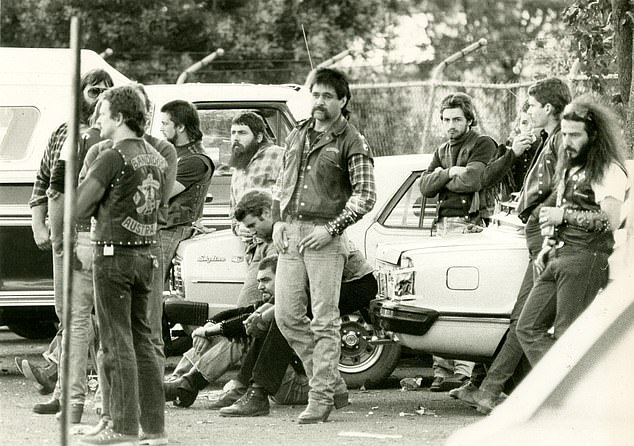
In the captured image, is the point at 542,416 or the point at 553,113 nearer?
the point at 542,416

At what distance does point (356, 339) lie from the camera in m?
9.16

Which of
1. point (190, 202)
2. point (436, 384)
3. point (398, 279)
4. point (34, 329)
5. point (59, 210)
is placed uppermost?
point (59, 210)

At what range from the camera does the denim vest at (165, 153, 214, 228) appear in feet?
29.6

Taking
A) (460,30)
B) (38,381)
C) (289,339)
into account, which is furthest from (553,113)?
(460,30)

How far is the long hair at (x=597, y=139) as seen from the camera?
7.04 metres

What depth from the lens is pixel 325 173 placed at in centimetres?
781

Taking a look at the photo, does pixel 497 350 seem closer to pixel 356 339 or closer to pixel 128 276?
pixel 356 339

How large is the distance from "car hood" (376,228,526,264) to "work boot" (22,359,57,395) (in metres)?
2.35

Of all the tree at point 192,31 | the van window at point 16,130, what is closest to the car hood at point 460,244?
the van window at point 16,130

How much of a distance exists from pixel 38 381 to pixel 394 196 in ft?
9.68

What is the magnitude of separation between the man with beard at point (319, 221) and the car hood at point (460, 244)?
558 mm

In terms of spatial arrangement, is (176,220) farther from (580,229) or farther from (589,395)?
(589,395)

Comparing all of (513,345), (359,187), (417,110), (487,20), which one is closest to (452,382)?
(513,345)

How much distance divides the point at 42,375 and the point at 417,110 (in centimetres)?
1019
